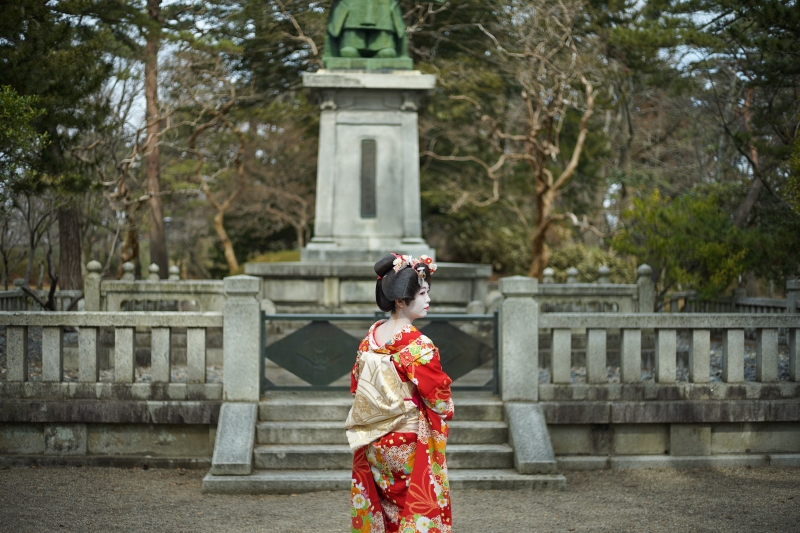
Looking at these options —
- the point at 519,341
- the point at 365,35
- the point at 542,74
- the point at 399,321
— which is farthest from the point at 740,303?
the point at 542,74

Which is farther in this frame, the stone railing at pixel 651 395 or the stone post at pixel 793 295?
the stone post at pixel 793 295

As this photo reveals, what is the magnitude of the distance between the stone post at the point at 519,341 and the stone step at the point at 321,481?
2.46 feet

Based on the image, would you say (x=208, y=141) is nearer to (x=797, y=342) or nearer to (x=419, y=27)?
(x=419, y=27)

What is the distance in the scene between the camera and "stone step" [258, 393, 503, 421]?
7.38 m

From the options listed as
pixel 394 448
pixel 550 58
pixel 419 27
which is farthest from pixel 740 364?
pixel 419 27

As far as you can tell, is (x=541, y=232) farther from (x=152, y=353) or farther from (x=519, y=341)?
(x=152, y=353)

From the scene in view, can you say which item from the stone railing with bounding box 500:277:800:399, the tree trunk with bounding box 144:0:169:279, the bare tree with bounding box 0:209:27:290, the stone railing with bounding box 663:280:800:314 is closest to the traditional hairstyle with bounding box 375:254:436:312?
the stone railing with bounding box 500:277:800:399

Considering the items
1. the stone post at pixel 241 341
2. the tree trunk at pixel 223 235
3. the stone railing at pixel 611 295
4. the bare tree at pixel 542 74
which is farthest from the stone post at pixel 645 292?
the tree trunk at pixel 223 235

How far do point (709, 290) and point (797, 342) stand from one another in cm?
571

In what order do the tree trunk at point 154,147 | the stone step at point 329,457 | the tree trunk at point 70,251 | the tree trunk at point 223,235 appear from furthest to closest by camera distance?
the tree trunk at point 223,235 < the tree trunk at point 154,147 < the tree trunk at point 70,251 < the stone step at point 329,457

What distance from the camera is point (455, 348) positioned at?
7.64 metres

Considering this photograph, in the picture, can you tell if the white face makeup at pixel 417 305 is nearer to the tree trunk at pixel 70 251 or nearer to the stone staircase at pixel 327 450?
the stone staircase at pixel 327 450

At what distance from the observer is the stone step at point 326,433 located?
7191 mm

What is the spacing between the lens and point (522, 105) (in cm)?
2723
